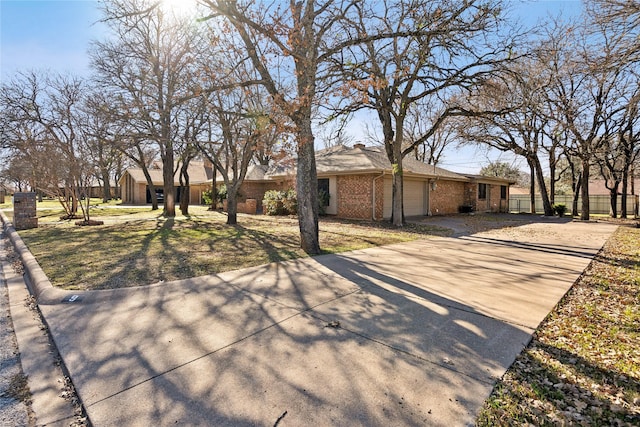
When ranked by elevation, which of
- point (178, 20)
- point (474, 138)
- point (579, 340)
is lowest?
point (579, 340)

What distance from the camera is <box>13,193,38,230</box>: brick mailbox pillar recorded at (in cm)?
1171

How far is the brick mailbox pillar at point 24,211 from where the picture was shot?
11.7 meters

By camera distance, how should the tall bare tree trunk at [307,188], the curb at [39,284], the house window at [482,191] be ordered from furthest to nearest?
the house window at [482,191], the tall bare tree trunk at [307,188], the curb at [39,284]

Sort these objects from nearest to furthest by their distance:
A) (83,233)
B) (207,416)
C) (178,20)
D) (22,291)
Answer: (207,416)
(22,291)
(83,233)
(178,20)

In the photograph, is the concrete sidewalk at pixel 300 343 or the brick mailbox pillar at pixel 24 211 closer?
the concrete sidewalk at pixel 300 343

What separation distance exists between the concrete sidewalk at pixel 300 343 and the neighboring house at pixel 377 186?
827 cm

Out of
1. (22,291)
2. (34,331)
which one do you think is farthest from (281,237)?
(34,331)

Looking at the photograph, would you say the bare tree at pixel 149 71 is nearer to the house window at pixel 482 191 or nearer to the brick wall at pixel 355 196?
the brick wall at pixel 355 196

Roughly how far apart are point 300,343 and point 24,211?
13512 mm

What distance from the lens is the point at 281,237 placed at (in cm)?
990

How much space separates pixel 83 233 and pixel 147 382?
33.9 feet

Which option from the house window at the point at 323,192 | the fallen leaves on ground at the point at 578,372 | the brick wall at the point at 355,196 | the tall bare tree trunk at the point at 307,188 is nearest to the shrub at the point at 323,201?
the house window at the point at 323,192

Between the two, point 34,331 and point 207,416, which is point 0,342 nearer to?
point 34,331

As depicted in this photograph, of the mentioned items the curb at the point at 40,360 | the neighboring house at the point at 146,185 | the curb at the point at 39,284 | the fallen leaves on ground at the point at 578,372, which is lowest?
the fallen leaves on ground at the point at 578,372
